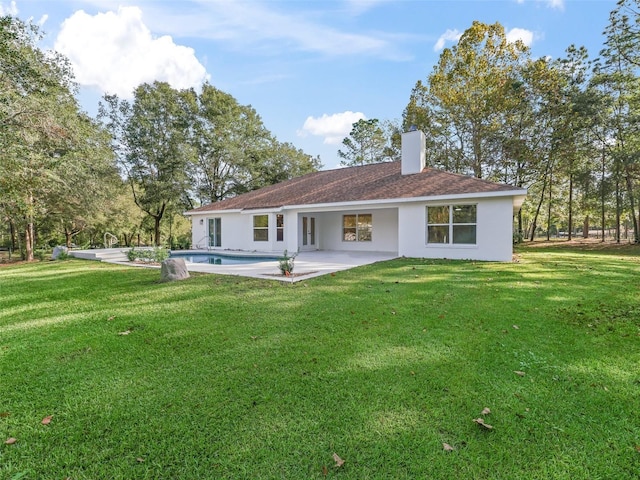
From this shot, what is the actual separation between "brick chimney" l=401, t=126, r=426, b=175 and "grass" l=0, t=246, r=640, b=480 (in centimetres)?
1060

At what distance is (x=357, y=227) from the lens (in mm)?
17531

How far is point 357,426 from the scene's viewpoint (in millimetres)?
2432

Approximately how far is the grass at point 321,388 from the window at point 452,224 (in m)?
6.28

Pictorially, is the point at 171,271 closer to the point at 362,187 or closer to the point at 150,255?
the point at 150,255

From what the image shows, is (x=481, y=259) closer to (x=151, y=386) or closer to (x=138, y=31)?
(x=151, y=386)

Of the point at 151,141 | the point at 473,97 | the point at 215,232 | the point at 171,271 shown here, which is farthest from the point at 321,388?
the point at 151,141

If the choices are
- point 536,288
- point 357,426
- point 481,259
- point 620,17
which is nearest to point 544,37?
point 620,17

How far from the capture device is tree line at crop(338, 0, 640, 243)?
1983 centimetres

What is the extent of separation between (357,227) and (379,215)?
148cm

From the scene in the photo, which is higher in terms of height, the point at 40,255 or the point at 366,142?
the point at 366,142

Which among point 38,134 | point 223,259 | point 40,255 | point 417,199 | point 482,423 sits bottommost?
point 482,423

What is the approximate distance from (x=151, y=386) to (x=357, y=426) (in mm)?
1981

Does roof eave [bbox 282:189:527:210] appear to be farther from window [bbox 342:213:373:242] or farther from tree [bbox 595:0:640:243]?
tree [bbox 595:0:640:243]

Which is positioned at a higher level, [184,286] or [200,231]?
[200,231]
